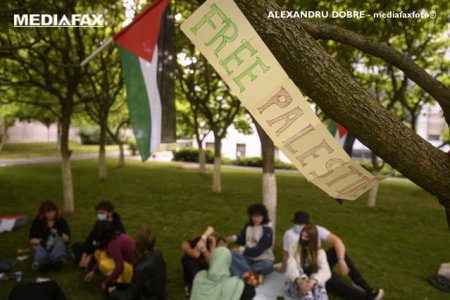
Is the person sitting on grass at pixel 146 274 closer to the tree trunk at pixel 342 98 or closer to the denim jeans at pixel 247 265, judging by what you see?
the denim jeans at pixel 247 265

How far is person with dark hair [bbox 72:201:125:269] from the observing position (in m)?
5.80

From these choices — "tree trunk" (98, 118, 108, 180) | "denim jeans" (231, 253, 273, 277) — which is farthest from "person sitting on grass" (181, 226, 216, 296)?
"tree trunk" (98, 118, 108, 180)

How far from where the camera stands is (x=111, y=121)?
103 feet

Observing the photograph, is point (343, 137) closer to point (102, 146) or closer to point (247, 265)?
point (247, 265)

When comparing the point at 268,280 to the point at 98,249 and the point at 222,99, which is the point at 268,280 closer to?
the point at 98,249

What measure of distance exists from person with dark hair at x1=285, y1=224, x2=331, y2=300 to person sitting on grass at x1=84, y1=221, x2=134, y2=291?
8.12 feet

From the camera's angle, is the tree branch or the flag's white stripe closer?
the tree branch

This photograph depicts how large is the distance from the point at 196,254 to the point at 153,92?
9.76ft

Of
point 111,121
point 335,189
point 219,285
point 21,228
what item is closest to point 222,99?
point 21,228

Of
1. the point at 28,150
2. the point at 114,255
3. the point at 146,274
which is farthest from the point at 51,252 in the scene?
the point at 28,150

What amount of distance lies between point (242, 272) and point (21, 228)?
20.9ft

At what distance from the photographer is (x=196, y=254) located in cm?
545

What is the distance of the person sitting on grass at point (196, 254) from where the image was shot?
17.8ft

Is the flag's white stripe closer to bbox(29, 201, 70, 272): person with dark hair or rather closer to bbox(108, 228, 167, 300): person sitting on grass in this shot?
bbox(108, 228, 167, 300): person sitting on grass
